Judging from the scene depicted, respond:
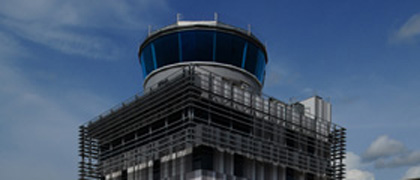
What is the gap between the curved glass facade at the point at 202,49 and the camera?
53812 mm

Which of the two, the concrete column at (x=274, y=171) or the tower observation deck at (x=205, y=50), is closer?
the concrete column at (x=274, y=171)

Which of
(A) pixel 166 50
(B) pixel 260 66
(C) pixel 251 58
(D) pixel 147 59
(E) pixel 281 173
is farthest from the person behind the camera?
(B) pixel 260 66

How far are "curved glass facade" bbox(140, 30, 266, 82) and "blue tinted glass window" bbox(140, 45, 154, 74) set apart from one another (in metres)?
0.11

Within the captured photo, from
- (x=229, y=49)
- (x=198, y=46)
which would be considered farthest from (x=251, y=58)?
(x=198, y=46)

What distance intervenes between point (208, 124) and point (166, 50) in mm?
12045

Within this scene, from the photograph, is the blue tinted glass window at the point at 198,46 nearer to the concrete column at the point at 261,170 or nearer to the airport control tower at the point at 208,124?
the airport control tower at the point at 208,124

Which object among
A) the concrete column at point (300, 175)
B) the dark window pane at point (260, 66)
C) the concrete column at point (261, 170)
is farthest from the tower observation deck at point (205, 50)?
the concrete column at point (300, 175)

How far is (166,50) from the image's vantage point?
55.0m

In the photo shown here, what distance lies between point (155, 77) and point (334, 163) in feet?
68.2

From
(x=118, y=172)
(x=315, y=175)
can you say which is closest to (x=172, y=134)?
(x=118, y=172)

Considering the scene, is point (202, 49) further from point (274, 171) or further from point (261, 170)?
point (274, 171)

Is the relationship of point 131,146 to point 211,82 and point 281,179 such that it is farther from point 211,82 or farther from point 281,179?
point 281,179

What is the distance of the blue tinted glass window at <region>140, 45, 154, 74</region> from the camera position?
56.8 meters

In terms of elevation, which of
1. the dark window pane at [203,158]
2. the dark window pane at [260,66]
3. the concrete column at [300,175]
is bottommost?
the concrete column at [300,175]
